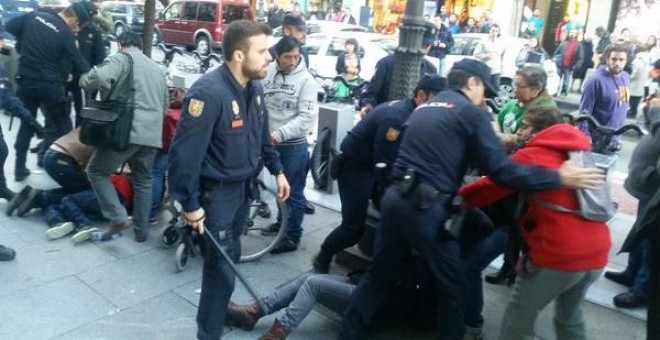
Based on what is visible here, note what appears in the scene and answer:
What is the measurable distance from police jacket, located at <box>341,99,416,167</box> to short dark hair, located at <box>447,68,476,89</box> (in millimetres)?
524

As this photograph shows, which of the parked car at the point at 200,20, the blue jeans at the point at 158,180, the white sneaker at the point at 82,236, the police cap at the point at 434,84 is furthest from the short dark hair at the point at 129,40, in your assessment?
the parked car at the point at 200,20

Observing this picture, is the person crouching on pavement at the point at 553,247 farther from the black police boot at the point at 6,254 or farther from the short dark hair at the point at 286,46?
the black police boot at the point at 6,254

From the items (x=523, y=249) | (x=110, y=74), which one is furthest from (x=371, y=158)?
(x=110, y=74)

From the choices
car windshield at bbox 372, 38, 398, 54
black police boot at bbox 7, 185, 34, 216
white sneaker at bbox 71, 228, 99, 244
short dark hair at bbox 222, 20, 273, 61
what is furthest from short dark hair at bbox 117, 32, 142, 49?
car windshield at bbox 372, 38, 398, 54

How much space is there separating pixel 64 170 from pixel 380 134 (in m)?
2.96

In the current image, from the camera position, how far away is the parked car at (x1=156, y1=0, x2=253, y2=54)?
21.6 m

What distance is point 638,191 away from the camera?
4.04m

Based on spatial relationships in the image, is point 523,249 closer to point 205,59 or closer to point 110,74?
point 110,74

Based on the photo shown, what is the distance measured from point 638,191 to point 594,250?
159 cm

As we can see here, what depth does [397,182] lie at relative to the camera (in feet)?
10.0

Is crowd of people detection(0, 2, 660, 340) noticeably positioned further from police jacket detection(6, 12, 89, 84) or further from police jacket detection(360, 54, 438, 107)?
police jacket detection(6, 12, 89, 84)

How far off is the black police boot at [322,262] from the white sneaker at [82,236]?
1.96 m

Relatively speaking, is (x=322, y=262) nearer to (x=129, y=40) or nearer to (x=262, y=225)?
(x=262, y=225)

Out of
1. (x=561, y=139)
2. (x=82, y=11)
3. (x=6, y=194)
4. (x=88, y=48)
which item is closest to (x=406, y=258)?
(x=561, y=139)
